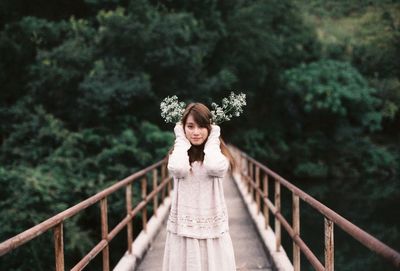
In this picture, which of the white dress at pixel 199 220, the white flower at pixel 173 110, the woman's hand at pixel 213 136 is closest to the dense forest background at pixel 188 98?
the white dress at pixel 199 220

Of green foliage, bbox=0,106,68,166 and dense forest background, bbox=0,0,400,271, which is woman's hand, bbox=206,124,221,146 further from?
green foliage, bbox=0,106,68,166

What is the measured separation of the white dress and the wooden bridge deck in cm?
232

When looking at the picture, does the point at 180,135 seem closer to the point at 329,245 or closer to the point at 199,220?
the point at 199,220

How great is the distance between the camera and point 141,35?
17.6 meters

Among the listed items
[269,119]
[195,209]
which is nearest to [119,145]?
[195,209]

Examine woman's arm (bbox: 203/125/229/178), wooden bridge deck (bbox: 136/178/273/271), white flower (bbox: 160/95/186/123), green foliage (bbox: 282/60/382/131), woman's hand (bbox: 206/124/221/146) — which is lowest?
wooden bridge deck (bbox: 136/178/273/271)

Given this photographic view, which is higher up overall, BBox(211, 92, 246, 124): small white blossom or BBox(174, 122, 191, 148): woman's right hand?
BBox(211, 92, 246, 124): small white blossom

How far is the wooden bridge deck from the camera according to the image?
5695 millimetres

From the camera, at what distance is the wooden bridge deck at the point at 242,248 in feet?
18.7

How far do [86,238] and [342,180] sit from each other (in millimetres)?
18599

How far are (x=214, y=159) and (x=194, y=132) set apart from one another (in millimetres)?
253

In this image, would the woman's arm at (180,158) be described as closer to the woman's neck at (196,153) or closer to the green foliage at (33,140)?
the woman's neck at (196,153)

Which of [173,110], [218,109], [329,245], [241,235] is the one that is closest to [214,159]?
[218,109]

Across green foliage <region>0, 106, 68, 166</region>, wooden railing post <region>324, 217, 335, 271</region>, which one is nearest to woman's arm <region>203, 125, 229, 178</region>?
wooden railing post <region>324, 217, 335, 271</region>
